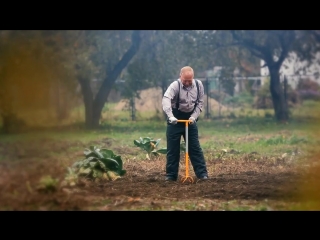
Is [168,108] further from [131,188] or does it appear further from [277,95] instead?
[277,95]

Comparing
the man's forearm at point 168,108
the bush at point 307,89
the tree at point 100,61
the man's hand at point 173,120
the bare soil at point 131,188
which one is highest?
the tree at point 100,61

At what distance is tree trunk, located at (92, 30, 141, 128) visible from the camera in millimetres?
14609

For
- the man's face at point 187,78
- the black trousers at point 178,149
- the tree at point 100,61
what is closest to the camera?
the man's face at point 187,78

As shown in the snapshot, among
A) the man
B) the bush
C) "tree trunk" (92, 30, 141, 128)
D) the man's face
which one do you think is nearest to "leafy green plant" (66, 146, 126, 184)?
the man

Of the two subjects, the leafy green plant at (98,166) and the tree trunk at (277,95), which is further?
the tree trunk at (277,95)

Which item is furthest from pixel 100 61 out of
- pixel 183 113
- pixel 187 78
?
pixel 187 78

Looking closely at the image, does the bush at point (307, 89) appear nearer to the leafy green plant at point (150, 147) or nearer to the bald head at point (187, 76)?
the leafy green plant at point (150, 147)

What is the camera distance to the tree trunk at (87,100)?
13.1 meters

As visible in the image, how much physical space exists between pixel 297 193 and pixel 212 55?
10058 mm

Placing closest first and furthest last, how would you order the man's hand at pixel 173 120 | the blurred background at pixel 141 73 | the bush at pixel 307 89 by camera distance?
the man's hand at pixel 173 120, the blurred background at pixel 141 73, the bush at pixel 307 89

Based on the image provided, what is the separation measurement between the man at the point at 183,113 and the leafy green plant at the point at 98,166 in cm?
71

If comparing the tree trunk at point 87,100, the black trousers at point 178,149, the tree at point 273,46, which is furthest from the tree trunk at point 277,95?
the black trousers at point 178,149

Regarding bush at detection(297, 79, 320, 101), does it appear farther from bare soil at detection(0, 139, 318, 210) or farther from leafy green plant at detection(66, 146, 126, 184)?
leafy green plant at detection(66, 146, 126, 184)
